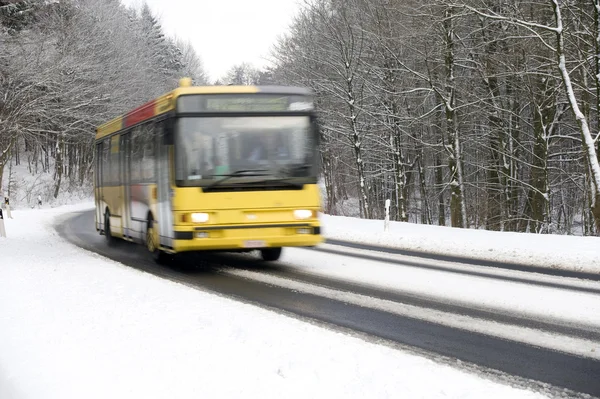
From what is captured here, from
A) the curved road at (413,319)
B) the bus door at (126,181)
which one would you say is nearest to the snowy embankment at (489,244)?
the curved road at (413,319)

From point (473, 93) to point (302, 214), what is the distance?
15226mm

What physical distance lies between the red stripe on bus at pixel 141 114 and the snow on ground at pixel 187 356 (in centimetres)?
453

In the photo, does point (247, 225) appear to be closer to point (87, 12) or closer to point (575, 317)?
point (575, 317)

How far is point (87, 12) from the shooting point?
153 ft

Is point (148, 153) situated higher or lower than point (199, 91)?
lower

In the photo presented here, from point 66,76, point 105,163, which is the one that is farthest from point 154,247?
point 66,76

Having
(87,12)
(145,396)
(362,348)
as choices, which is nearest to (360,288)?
(362,348)

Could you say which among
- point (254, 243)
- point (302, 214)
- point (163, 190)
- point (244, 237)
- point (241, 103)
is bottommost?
point (254, 243)

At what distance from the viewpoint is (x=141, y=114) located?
12.3 meters

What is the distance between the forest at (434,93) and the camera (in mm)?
19141

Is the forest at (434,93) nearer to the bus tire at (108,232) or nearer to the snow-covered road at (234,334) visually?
the snow-covered road at (234,334)

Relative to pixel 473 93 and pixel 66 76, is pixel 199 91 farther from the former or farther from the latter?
pixel 66 76

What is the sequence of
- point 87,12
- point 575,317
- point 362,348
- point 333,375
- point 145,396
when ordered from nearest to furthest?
point 145,396
point 333,375
point 362,348
point 575,317
point 87,12

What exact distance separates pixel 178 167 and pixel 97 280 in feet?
6.91
